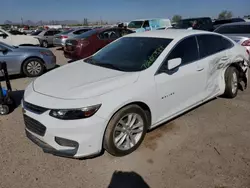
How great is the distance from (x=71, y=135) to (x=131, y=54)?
5.45 feet

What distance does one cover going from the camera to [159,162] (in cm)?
280

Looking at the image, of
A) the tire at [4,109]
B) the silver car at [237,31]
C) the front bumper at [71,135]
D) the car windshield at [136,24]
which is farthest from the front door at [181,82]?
the car windshield at [136,24]

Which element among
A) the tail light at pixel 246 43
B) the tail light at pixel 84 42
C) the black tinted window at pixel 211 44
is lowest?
the tail light at pixel 84 42

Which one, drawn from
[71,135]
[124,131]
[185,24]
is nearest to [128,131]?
[124,131]

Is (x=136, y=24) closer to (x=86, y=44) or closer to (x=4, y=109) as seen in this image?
(x=86, y=44)

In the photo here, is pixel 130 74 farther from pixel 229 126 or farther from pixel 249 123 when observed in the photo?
pixel 249 123

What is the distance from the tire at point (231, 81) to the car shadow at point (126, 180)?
2.91 m

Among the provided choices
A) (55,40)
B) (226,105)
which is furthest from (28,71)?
(55,40)

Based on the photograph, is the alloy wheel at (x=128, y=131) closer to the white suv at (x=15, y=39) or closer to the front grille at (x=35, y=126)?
the front grille at (x=35, y=126)

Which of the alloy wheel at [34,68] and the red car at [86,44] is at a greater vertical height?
the red car at [86,44]

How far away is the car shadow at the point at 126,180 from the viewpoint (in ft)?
8.02

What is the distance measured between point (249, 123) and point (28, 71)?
6327mm

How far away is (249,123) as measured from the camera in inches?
147

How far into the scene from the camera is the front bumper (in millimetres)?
2453
